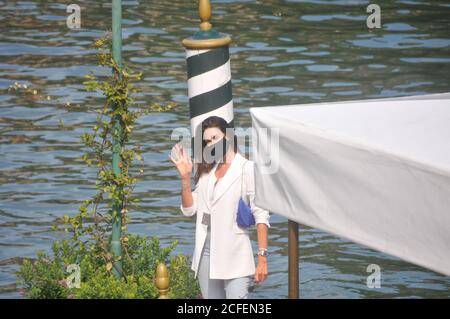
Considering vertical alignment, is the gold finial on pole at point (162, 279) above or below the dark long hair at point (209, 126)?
below

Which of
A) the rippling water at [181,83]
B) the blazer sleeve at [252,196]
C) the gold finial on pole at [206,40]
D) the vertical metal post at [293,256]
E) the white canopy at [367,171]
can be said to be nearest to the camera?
the white canopy at [367,171]

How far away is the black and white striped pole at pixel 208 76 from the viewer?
28.7 feet

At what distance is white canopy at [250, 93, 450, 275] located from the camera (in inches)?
213

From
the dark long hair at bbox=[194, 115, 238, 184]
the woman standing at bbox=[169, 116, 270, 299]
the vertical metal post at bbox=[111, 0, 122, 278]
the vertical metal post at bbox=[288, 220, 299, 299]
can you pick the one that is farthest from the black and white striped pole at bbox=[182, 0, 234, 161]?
the vertical metal post at bbox=[288, 220, 299, 299]

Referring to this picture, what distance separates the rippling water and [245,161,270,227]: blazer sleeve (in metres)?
3.34

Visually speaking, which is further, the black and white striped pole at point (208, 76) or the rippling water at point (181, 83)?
the rippling water at point (181, 83)

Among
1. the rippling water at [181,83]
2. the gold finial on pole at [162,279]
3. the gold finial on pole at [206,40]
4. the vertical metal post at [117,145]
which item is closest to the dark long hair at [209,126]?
the vertical metal post at [117,145]

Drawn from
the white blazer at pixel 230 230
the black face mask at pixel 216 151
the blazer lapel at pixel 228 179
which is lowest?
the white blazer at pixel 230 230

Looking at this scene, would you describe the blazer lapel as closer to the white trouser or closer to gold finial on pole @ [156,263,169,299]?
the white trouser

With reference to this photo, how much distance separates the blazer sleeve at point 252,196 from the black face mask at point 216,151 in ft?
0.65

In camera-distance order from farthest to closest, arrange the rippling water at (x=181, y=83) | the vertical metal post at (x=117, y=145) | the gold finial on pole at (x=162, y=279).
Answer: the rippling water at (x=181, y=83), the vertical metal post at (x=117, y=145), the gold finial on pole at (x=162, y=279)

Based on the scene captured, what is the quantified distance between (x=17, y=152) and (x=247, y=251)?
897 cm

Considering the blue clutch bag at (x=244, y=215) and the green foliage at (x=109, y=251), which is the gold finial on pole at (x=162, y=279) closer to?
the green foliage at (x=109, y=251)

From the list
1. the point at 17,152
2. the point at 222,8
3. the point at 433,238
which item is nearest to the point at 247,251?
the point at 433,238
